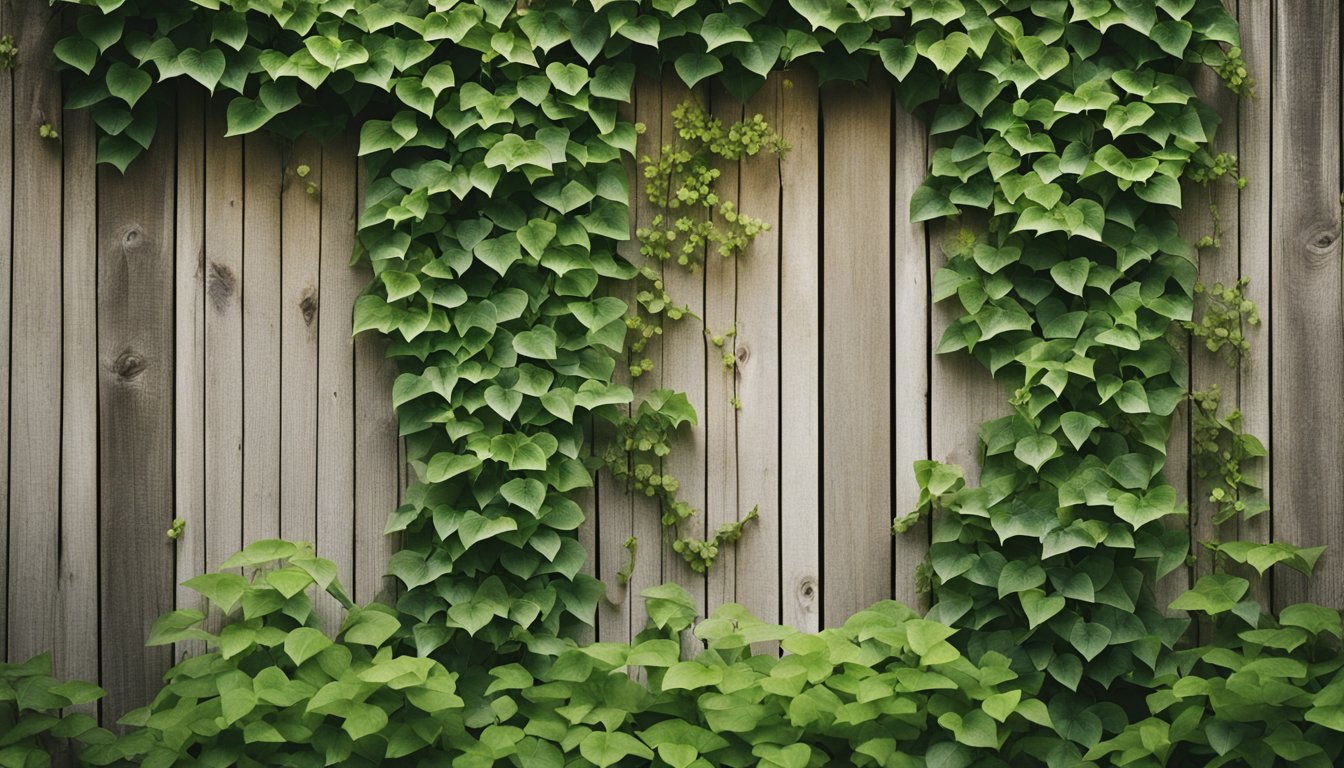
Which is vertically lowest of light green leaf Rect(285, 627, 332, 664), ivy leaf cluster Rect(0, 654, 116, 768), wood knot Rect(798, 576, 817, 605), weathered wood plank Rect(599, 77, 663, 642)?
ivy leaf cluster Rect(0, 654, 116, 768)

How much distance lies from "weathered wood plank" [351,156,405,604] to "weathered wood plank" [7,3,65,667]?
30.1 inches

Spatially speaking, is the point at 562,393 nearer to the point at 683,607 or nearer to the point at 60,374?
the point at 683,607

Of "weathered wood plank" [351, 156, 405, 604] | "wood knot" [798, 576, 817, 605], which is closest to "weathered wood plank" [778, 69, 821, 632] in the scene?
"wood knot" [798, 576, 817, 605]

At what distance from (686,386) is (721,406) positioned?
0.11m

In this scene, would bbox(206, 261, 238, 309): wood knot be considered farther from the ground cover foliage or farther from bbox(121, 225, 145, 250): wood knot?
the ground cover foliage

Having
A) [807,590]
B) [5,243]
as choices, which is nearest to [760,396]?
[807,590]

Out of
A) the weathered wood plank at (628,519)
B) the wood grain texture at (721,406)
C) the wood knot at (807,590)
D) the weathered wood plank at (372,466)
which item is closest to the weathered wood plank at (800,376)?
the wood knot at (807,590)

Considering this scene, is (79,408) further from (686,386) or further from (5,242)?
(686,386)

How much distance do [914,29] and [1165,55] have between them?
2.08ft

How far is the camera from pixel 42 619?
2812 millimetres

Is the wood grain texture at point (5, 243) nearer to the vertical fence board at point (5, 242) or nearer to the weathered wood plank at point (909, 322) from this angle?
the vertical fence board at point (5, 242)

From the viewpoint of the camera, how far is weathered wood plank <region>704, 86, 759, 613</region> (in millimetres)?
2885

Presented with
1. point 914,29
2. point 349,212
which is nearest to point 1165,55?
point 914,29

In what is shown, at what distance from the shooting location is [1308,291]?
2.82 m
